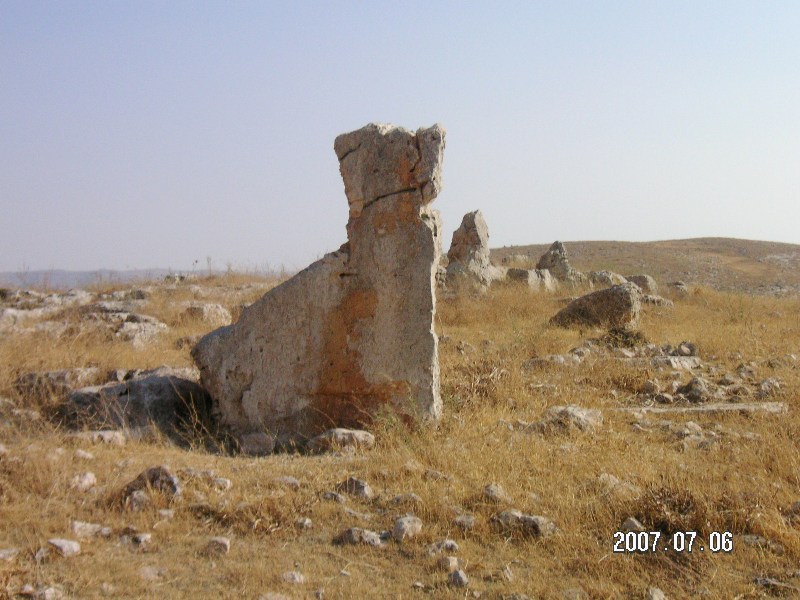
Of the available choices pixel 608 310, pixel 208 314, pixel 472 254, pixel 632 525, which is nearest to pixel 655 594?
pixel 632 525

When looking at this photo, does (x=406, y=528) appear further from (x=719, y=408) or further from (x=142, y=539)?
(x=719, y=408)

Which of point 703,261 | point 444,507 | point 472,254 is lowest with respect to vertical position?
point 444,507

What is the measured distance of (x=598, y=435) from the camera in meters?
5.42

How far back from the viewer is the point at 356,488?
13.9ft

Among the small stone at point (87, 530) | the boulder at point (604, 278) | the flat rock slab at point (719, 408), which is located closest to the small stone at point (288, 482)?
the small stone at point (87, 530)

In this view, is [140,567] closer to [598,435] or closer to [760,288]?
[598,435]

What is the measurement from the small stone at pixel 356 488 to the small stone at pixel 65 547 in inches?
53.3

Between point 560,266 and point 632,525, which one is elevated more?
point 560,266

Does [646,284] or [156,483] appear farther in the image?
[646,284]

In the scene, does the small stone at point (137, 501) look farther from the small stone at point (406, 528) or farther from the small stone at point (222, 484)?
the small stone at point (406, 528)

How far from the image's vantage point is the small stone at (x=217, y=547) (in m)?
3.54

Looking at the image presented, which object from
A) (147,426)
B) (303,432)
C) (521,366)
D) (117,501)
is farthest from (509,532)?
(521,366)

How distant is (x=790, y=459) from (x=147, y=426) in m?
4.27

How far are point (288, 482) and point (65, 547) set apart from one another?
1224mm
